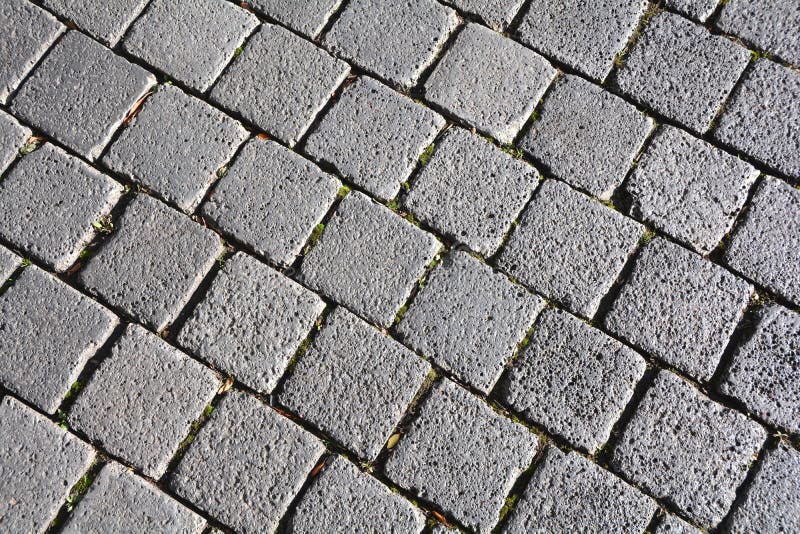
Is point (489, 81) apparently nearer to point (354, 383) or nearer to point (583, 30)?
point (583, 30)

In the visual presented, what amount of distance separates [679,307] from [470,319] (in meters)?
0.75

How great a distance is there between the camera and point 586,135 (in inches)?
112

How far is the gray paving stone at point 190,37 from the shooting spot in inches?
115

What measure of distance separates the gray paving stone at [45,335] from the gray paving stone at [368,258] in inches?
30.5

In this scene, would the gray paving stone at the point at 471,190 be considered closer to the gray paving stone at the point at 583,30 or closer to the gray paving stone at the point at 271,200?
the gray paving stone at the point at 271,200

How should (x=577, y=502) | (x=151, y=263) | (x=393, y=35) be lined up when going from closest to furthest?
1. (x=577, y=502)
2. (x=151, y=263)
3. (x=393, y=35)

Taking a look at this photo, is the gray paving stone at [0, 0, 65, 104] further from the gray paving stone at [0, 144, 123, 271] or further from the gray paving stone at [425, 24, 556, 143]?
the gray paving stone at [425, 24, 556, 143]

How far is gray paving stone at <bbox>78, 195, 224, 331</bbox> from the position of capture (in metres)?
2.67

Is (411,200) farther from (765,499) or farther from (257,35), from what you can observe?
(765,499)

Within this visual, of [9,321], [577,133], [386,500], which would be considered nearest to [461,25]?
[577,133]

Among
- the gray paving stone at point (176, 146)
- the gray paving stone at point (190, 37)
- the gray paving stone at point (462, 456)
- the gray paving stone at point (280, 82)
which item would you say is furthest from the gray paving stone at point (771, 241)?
the gray paving stone at point (190, 37)

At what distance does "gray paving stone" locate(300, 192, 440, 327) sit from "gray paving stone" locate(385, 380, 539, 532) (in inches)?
15.0

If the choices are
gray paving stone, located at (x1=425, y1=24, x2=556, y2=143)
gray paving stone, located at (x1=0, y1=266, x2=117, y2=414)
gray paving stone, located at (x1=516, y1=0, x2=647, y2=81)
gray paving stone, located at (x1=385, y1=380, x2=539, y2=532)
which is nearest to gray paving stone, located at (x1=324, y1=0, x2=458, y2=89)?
gray paving stone, located at (x1=425, y1=24, x2=556, y2=143)

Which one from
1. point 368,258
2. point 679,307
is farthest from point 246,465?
point 679,307
